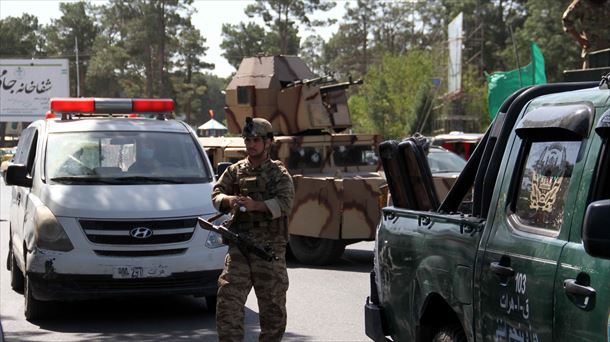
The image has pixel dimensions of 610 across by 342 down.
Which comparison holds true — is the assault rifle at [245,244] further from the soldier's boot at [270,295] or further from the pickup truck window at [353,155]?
the pickup truck window at [353,155]

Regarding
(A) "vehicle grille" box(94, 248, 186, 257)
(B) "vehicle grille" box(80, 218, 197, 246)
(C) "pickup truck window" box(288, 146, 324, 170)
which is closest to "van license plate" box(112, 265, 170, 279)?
(A) "vehicle grille" box(94, 248, 186, 257)

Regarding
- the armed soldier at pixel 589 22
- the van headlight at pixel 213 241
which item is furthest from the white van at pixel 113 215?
the armed soldier at pixel 589 22

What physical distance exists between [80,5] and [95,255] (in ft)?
277

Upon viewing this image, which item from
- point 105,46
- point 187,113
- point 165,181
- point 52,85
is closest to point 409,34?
point 187,113

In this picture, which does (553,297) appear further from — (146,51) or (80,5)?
(80,5)

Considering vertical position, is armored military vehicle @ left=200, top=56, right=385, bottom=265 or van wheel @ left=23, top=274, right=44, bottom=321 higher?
armored military vehicle @ left=200, top=56, right=385, bottom=265

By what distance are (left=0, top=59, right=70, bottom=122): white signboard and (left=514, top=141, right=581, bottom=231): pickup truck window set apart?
55.1 m

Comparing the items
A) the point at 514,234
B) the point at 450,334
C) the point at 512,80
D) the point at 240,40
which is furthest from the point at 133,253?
the point at 240,40

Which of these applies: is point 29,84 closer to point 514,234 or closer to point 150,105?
point 150,105

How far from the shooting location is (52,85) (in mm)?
58031

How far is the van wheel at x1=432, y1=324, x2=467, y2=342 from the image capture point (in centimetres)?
499

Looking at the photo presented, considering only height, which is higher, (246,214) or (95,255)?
(246,214)

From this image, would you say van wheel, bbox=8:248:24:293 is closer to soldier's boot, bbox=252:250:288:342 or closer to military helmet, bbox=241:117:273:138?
soldier's boot, bbox=252:250:288:342

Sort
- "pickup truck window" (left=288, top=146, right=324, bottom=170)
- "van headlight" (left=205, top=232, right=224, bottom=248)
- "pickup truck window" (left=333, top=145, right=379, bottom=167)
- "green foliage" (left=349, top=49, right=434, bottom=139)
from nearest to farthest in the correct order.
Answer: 1. "van headlight" (left=205, top=232, right=224, bottom=248)
2. "pickup truck window" (left=288, top=146, right=324, bottom=170)
3. "pickup truck window" (left=333, top=145, right=379, bottom=167)
4. "green foliage" (left=349, top=49, right=434, bottom=139)
